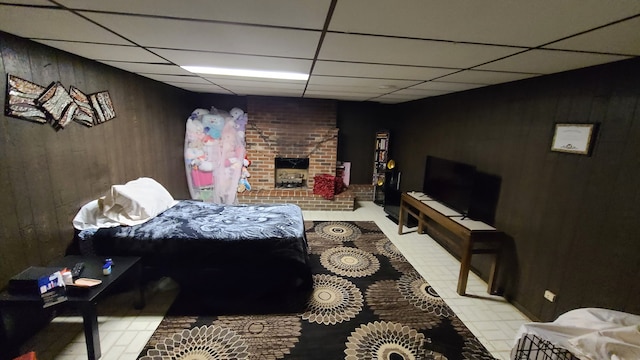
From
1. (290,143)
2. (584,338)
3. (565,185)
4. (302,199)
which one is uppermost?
(290,143)

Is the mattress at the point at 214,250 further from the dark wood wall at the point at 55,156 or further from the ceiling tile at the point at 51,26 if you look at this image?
the ceiling tile at the point at 51,26

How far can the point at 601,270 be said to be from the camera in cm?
180

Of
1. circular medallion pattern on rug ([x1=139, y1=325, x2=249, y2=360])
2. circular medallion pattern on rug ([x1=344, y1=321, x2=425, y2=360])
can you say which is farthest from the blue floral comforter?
circular medallion pattern on rug ([x1=344, y1=321, x2=425, y2=360])

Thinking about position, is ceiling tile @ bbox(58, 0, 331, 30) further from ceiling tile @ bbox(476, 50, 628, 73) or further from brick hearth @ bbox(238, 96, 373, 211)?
brick hearth @ bbox(238, 96, 373, 211)

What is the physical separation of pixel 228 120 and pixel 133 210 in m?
2.69

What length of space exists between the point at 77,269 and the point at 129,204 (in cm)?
75

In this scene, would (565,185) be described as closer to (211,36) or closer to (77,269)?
(211,36)

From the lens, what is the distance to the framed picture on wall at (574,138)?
6.20ft

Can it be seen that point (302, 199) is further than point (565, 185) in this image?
Yes

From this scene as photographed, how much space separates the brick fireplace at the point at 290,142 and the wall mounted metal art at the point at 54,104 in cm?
262

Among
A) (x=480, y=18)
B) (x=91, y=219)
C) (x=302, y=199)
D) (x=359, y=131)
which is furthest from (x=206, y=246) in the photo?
(x=359, y=131)

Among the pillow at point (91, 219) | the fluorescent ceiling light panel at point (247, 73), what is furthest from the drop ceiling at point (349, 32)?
the pillow at point (91, 219)

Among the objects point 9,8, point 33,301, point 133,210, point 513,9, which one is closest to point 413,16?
point 513,9

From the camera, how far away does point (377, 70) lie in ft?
7.37
